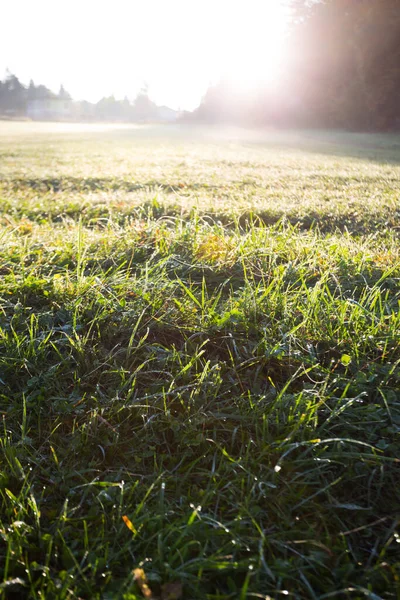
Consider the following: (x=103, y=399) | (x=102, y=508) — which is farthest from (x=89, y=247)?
(x=102, y=508)

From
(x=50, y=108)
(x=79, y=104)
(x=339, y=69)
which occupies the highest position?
(x=79, y=104)

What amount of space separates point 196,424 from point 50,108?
10531cm

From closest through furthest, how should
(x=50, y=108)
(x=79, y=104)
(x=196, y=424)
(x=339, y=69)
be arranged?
(x=196, y=424) < (x=339, y=69) < (x=50, y=108) < (x=79, y=104)

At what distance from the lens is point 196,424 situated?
154 cm

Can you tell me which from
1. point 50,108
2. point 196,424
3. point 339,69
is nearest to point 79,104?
point 50,108

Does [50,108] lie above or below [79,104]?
below

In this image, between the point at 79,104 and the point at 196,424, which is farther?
the point at 79,104

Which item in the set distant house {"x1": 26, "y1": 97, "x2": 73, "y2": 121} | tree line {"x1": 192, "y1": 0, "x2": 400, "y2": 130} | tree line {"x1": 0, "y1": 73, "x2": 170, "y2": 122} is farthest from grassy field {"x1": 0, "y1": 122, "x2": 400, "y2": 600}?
distant house {"x1": 26, "y1": 97, "x2": 73, "y2": 121}

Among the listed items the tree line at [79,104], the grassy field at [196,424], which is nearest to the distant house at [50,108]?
the tree line at [79,104]

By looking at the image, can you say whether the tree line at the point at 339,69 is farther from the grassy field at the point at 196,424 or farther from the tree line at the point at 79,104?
the tree line at the point at 79,104

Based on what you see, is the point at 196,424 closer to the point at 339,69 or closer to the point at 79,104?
the point at 339,69

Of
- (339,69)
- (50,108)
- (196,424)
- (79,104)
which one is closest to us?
(196,424)

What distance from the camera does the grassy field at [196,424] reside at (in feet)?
3.65

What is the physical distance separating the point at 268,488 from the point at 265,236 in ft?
6.14
